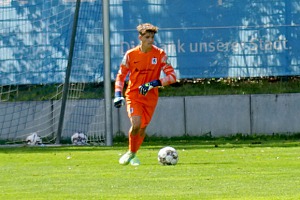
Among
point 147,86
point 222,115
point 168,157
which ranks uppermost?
point 147,86

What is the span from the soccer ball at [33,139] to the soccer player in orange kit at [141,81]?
5687mm

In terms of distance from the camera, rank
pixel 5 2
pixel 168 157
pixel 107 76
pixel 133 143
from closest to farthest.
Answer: pixel 168 157, pixel 133 143, pixel 107 76, pixel 5 2

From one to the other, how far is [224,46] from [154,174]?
362 inches

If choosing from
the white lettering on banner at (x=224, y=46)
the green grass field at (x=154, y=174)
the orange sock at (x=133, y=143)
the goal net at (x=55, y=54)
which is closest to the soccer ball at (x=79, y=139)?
the goal net at (x=55, y=54)

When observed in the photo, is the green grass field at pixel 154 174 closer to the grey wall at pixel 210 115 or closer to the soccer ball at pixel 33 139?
the soccer ball at pixel 33 139

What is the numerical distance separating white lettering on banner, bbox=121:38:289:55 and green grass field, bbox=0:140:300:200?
9.46ft

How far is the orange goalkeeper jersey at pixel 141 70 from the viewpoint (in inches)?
683

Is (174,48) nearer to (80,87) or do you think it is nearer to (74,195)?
(80,87)

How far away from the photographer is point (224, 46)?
919 inches

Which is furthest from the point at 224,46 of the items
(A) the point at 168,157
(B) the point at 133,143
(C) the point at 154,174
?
(C) the point at 154,174

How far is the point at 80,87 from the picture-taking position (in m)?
23.4

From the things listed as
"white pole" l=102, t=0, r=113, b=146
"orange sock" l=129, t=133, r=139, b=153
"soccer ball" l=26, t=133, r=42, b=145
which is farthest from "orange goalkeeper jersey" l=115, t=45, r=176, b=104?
"soccer ball" l=26, t=133, r=42, b=145

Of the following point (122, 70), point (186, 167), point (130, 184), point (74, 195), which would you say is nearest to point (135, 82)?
point (122, 70)

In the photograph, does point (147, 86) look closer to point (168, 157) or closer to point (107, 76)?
point (168, 157)
